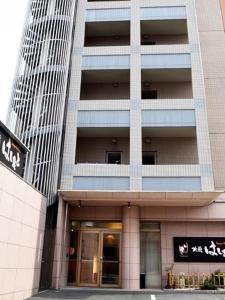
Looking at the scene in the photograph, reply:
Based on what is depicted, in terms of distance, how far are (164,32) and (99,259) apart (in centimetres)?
1250

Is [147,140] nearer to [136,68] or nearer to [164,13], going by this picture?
[136,68]

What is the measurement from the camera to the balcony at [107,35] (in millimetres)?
17938

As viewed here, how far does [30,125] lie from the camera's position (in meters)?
14.4

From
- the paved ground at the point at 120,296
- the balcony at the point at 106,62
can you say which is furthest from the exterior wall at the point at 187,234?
the balcony at the point at 106,62

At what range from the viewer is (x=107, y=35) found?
729 inches

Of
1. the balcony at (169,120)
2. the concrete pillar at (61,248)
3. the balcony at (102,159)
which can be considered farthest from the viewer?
the balcony at (169,120)

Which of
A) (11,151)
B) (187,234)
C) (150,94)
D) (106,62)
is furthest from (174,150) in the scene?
(11,151)

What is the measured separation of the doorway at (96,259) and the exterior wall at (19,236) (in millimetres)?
3162

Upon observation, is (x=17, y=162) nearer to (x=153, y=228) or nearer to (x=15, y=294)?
(x=15, y=294)

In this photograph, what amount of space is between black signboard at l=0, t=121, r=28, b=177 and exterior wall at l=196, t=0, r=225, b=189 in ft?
30.1

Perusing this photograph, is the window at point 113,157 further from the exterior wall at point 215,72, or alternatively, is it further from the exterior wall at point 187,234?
the exterior wall at point 215,72

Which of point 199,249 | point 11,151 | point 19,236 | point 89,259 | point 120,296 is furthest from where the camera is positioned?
point 89,259

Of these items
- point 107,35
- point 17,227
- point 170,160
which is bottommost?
point 17,227

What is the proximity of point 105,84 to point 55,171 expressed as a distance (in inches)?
242
